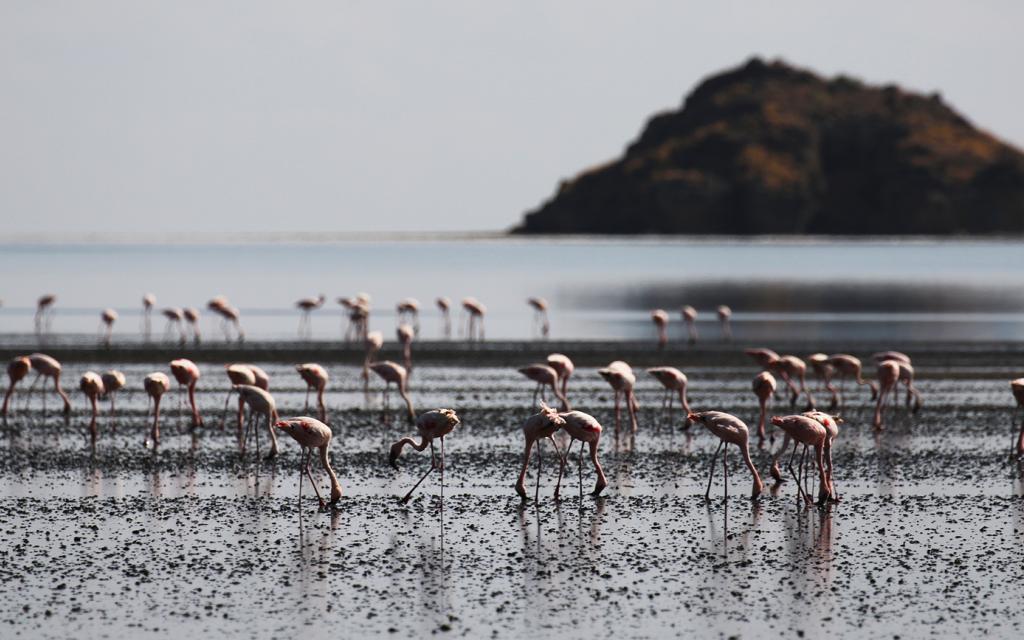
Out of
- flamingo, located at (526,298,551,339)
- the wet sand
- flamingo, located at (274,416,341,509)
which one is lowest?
the wet sand

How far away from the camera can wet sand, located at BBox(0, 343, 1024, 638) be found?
11.3 metres

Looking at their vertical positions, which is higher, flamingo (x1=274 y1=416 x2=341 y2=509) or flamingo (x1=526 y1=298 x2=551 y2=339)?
flamingo (x1=526 y1=298 x2=551 y2=339)

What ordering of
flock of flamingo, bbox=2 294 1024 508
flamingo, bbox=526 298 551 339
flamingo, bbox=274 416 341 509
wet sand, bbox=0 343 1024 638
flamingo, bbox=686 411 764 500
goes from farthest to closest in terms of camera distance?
1. flamingo, bbox=526 298 551 339
2. flamingo, bbox=686 411 764 500
3. flock of flamingo, bbox=2 294 1024 508
4. flamingo, bbox=274 416 341 509
5. wet sand, bbox=0 343 1024 638

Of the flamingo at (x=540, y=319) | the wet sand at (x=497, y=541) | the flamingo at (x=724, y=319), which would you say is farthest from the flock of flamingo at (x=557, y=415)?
the flamingo at (x=540, y=319)

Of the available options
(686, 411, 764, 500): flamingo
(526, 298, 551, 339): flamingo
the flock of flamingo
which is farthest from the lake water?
(686, 411, 764, 500): flamingo

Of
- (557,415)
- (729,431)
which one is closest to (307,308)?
(557,415)

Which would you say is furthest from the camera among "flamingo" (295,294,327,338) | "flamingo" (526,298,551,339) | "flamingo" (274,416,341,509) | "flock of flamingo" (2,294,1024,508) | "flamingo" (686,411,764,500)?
"flamingo" (526,298,551,339)

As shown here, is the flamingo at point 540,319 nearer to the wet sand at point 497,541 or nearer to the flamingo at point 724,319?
the flamingo at point 724,319

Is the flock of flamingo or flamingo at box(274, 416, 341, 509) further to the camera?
the flock of flamingo

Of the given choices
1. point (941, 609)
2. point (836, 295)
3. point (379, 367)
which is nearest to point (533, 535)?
point (941, 609)

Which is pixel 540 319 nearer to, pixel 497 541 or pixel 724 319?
pixel 724 319

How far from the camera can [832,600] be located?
11781 millimetres

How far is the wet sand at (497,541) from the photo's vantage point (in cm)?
1131

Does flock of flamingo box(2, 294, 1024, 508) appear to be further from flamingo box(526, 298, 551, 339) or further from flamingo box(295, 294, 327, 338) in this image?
flamingo box(526, 298, 551, 339)
